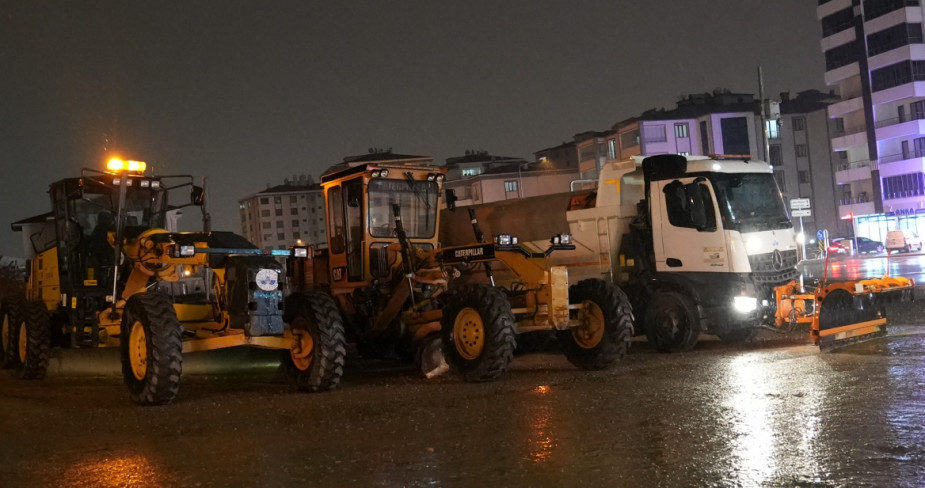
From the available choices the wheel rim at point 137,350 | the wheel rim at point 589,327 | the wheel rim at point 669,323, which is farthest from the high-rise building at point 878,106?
the wheel rim at point 137,350

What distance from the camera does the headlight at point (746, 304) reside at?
1459 cm

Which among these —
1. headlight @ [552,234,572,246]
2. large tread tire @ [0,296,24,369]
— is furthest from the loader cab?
large tread tire @ [0,296,24,369]

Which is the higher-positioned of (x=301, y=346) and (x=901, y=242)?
(x=901, y=242)

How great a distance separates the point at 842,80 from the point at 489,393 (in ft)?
232

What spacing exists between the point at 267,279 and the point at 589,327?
176 inches

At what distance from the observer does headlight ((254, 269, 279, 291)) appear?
1173cm

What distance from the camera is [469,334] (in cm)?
1248

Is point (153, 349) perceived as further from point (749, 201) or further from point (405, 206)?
point (749, 201)

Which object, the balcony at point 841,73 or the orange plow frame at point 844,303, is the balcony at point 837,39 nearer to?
the balcony at point 841,73

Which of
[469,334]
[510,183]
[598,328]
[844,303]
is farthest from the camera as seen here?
[510,183]

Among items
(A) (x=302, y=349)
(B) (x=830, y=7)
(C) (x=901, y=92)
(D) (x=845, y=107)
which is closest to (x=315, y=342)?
(A) (x=302, y=349)

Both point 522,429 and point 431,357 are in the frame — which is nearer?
point 522,429

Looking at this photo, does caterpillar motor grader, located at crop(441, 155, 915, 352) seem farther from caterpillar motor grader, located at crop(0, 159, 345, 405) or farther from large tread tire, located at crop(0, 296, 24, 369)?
large tread tire, located at crop(0, 296, 24, 369)

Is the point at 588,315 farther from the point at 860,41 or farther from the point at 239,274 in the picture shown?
the point at 860,41
